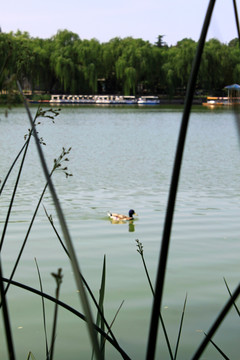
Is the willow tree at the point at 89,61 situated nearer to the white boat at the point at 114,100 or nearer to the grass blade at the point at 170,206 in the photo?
the white boat at the point at 114,100

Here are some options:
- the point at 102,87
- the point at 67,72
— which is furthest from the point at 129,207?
the point at 102,87

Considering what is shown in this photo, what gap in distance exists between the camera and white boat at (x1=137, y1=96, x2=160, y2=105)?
57.0 meters

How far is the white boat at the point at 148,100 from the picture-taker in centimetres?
5695

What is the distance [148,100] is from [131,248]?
52.3 m

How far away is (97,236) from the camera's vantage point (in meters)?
6.70

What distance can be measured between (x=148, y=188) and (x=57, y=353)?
285 inches

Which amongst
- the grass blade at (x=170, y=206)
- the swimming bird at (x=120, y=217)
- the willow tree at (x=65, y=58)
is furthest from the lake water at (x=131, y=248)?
the willow tree at (x=65, y=58)

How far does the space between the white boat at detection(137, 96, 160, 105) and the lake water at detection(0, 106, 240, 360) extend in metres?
42.1

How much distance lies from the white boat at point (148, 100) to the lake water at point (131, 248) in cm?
4212

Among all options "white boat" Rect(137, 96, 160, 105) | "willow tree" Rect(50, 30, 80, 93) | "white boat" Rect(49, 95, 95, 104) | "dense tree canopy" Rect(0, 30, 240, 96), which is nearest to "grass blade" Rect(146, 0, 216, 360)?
"dense tree canopy" Rect(0, 30, 240, 96)

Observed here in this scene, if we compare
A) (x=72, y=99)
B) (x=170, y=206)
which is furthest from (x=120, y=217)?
(x=72, y=99)

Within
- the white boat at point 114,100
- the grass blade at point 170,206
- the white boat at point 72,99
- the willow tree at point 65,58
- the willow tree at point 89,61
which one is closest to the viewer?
the grass blade at point 170,206

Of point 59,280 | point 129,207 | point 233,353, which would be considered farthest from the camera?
point 129,207

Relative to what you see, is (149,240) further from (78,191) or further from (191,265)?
(78,191)
